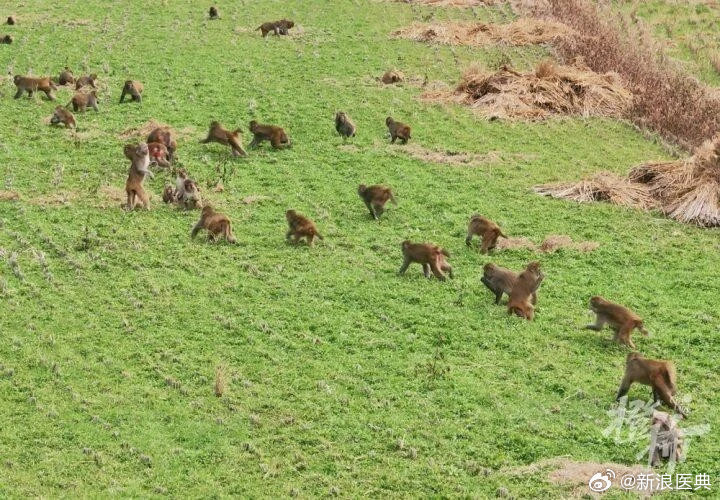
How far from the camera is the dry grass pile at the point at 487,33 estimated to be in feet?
101

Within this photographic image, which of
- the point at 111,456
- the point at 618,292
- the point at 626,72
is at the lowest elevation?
the point at 111,456

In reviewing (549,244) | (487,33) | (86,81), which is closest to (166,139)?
(86,81)

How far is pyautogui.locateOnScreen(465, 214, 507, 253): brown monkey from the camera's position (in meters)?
16.5

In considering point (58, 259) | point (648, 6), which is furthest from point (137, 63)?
point (648, 6)

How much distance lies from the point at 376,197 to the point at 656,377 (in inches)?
288

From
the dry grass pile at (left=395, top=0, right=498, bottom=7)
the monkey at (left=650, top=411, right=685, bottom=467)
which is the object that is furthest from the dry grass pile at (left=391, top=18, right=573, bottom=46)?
the monkey at (left=650, top=411, right=685, bottom=467)

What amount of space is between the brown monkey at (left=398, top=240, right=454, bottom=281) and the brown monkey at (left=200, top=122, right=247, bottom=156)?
20.4 feet

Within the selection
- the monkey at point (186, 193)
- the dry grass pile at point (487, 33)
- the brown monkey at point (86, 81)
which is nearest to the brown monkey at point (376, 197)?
the monkey at point (186, 193)

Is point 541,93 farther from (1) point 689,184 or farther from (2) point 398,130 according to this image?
(1) point 689,184

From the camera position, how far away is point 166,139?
2002cm

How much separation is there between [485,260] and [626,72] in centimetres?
1269

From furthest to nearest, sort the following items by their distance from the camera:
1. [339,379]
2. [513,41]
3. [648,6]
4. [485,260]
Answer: [648,6] < [513,41] < [485,260] < [339,379]

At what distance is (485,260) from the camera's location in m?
16.2

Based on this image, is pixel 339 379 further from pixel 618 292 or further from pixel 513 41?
pixel 513 41
